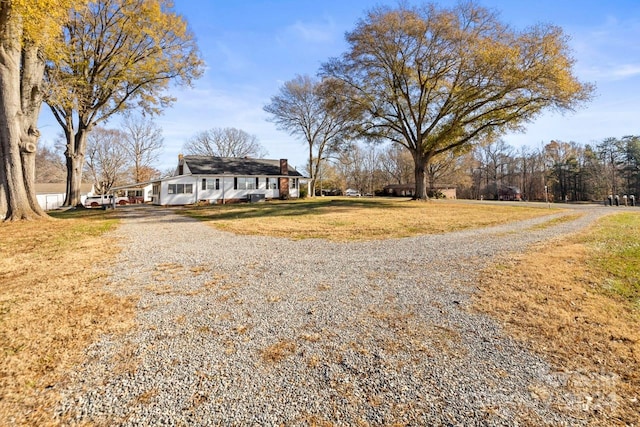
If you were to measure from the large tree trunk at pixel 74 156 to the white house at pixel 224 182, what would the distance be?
6182mm

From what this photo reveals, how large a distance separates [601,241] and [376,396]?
373 inches

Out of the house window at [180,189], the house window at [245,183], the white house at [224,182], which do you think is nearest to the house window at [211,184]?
the white house at [224,182]

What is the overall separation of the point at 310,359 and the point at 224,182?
28396mm

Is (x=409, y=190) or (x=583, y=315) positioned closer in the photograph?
(x=583, y=315)

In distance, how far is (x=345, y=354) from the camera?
2.68 meters

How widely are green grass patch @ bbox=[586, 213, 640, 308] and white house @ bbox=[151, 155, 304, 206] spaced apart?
1000 inches

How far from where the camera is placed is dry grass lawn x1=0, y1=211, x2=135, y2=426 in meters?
2.10

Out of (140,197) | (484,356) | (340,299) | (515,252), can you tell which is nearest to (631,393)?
(484,356)

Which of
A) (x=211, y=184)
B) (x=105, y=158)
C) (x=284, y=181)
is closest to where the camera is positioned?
(x=211, y=184)

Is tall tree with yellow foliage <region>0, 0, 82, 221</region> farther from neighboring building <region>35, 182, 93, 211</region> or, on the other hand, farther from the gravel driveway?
neighboring building <region>35, 182, 93, 211</region>

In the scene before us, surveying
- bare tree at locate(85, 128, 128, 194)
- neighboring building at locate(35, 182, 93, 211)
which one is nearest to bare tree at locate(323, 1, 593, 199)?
neighboring building at locate(35, 182, 93, 211)

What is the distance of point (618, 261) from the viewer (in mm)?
5945

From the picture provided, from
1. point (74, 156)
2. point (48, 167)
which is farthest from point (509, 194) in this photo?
point (48, 167)

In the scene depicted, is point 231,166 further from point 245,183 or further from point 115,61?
point 115,61
